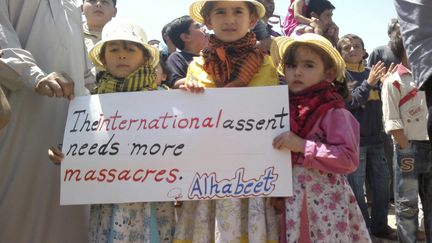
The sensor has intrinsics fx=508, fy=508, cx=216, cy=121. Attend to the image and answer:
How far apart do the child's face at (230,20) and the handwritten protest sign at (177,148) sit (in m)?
0.33

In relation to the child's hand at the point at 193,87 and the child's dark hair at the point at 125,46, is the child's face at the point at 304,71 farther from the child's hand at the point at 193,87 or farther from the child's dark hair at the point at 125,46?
the child's dark hair at the point at 125,46

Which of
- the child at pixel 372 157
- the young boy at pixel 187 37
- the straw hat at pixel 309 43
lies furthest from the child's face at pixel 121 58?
the child at pixel 372 157

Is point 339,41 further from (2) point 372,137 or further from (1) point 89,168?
(1) point 89,168

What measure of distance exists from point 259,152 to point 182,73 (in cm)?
156

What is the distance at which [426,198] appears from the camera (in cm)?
413

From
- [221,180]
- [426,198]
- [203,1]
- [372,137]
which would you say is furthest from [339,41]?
[221,180]

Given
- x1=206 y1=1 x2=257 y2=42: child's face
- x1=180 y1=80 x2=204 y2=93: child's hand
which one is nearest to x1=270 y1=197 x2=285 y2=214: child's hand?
x1=180 y1=80 x2=204 y2=93: child's hand

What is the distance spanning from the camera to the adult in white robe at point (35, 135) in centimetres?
292

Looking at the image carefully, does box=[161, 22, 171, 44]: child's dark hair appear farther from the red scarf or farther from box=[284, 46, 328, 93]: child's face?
the red scarf

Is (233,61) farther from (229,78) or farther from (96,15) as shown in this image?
(96,15)

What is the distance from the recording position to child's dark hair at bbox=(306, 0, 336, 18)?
570cm

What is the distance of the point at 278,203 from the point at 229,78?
0.70m

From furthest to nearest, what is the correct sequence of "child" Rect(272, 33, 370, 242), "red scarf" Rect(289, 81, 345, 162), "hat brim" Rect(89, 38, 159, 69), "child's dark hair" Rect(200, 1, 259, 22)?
1. "hat brim" Rect(89, 38, 159, 69)
2. "child's dark hair" Rect(200, 1, 259, 22)
3. "red scarf" Rect(289, 81, 345, 162)
4. "child" Rect(272, 33, 370, 242)

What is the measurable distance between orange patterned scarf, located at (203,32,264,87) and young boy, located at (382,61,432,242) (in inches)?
78.0
